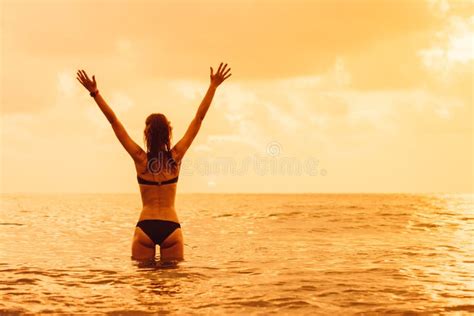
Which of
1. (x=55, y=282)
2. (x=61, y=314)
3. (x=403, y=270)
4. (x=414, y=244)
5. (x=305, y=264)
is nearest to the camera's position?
(x=61, y=314)

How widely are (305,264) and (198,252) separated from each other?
10.5 feet

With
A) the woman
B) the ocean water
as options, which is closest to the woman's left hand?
the woman

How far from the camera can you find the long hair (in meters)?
7.77

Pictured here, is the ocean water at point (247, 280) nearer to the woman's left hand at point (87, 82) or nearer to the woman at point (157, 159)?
the woman at point (157, 159)

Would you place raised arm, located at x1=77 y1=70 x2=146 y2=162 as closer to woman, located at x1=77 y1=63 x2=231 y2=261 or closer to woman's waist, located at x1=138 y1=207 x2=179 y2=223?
woman, located at x1=77 y1=63 x2=231 y2=261

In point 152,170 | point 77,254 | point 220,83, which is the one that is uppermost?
point 220,83

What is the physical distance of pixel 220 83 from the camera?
8.13 m

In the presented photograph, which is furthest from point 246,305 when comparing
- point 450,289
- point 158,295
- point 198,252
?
point 198,252

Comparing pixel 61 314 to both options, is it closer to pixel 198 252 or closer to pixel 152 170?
pixel 152 170

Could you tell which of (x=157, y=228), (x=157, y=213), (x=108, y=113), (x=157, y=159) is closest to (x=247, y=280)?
(x=157, y=228)

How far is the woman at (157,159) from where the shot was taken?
771 centimetres

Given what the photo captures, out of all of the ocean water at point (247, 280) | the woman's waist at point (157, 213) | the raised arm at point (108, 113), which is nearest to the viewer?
the ocean water at point (247, 280)

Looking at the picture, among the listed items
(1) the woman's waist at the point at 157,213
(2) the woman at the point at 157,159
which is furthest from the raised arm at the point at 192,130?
(1) the woman's waist at the point at 157,213

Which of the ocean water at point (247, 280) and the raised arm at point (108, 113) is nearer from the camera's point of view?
the ocean water at point (247, 280)
